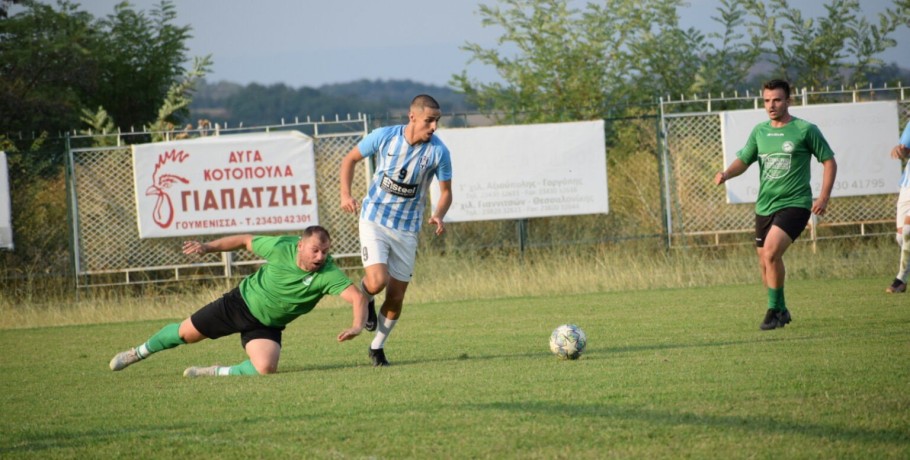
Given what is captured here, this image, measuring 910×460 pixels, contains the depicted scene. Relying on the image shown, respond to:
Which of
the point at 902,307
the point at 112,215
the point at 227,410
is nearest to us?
the point at 227,410

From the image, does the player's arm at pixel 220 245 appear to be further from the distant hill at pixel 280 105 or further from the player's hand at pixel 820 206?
the distant hill at pixel 280 105

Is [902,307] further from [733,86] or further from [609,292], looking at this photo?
[733,86]

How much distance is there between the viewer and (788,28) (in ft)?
88.1

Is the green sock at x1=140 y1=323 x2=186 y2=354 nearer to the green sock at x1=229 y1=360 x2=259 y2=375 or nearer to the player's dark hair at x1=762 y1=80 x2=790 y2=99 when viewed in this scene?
the green sock at x1=229 y1=360 x2=259 y2=375

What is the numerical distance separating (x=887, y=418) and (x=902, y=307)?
253 inches

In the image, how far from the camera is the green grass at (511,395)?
235 inches

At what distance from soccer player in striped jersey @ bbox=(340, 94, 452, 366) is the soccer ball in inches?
53.6

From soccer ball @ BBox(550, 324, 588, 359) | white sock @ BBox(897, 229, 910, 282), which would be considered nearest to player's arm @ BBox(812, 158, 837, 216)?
soccer ball @ BBox(550, 324, 588, 359)

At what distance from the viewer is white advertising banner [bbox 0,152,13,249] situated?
18078 millimetres

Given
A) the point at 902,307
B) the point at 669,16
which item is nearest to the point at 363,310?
the point at 902,307

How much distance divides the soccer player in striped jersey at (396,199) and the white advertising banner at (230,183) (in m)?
8.60

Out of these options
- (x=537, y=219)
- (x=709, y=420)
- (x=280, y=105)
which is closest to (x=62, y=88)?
(x=537, y=219)

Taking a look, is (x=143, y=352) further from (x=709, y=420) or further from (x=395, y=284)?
(x=709, y=420)

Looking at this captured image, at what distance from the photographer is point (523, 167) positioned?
18641 millimetres
